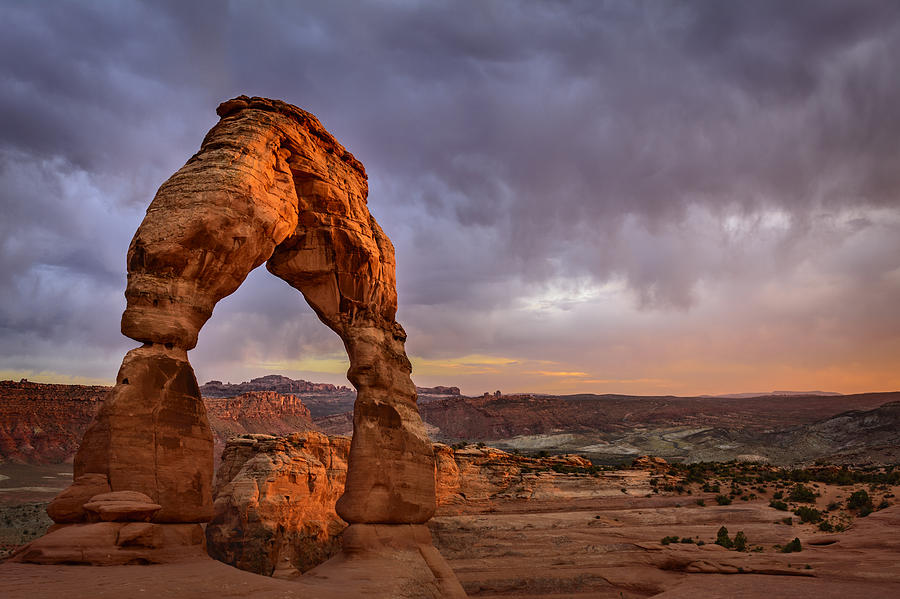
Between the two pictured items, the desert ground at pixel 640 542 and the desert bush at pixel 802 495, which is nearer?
the desert ground at pixel 640 542

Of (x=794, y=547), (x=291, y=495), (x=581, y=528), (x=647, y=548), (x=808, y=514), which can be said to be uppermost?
(x=291, y=495)

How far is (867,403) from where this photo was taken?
119m

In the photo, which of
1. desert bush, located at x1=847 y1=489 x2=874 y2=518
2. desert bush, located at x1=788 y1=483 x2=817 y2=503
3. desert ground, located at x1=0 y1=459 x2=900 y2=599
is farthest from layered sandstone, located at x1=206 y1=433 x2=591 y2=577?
desert bush, located at x1=847 y1=489 x2=874 y2=518

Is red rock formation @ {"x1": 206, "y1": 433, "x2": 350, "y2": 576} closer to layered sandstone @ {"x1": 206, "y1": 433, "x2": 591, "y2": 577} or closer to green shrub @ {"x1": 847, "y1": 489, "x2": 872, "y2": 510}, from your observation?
layered sandstone @ {"x1": 206, "y1": 433, "x2": 591, "y2": 577}

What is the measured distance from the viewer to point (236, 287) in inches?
582

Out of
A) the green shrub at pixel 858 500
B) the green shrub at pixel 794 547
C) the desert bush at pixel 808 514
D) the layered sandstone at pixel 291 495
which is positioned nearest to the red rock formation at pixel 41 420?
the layered sandstone at pixel 291 495

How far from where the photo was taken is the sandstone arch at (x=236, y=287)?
1198 cm

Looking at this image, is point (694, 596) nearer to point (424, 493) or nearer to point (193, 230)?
point (424, 493)

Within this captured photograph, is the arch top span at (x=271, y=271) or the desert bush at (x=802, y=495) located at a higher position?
the arch top span at (x=271, y=271)

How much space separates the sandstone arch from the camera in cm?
1198

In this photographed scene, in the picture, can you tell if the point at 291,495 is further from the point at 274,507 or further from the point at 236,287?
the point at 236,287

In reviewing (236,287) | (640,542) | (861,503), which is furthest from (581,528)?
(236,287)

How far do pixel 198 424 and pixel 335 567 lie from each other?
17.0ft

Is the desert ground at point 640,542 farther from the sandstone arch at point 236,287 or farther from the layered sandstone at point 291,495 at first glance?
the sandstone arch at point 236,287
